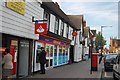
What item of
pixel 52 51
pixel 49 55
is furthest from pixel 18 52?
pixel 52 51

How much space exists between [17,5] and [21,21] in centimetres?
126

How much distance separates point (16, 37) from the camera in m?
15.3

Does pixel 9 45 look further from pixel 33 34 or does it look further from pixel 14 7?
pixel 33 34

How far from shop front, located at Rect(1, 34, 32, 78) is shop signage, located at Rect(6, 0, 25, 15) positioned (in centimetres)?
136

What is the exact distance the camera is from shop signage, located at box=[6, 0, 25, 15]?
1349 centimetres

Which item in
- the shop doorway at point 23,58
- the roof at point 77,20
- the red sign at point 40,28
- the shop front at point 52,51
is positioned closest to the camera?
the shop doorway at point 23,58

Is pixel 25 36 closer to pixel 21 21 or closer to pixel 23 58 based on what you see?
pixel 21 21

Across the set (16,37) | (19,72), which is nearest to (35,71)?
(19,72)

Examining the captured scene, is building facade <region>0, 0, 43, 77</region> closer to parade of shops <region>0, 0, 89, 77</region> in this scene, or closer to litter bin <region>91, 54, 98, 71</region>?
parade of shops <region>0, 0, 89, 77</region>

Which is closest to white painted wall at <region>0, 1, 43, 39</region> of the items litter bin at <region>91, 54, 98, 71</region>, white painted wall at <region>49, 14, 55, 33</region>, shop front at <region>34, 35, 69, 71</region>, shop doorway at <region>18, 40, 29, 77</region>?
shop doorway at <region>18, 40, 29, 77</region>

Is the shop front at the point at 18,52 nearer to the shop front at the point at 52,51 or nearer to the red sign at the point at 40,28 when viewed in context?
the red sign at the point at 40,28

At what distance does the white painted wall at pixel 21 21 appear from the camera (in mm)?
13423

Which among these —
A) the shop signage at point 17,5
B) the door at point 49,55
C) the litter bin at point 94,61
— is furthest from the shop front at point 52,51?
the shop signage at point 17,5

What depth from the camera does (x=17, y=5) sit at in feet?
47.3
